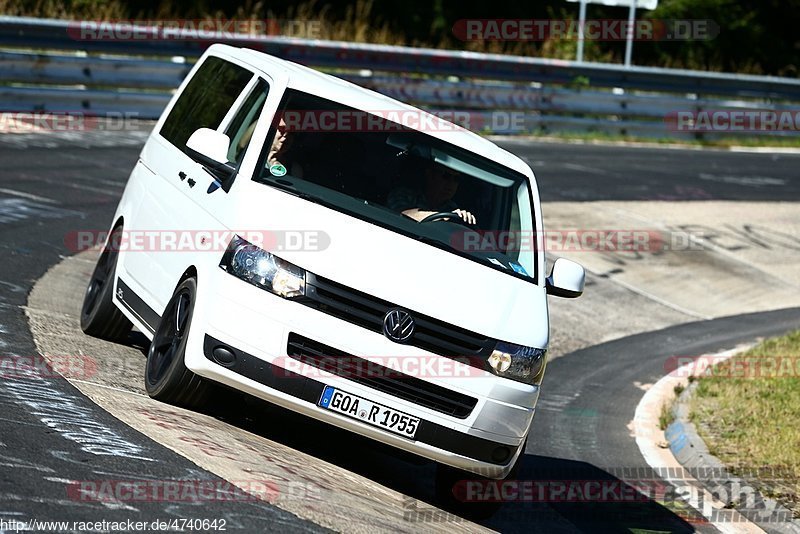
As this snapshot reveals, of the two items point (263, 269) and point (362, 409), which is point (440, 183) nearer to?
point (263, 269)

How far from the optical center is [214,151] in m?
6.68

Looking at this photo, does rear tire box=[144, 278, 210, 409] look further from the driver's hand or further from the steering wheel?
the driver's hand

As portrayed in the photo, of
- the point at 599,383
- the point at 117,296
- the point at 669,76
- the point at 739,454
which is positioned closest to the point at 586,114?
the point at 669,76

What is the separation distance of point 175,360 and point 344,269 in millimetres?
1017

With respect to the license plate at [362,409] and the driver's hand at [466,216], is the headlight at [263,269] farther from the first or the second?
the driver's hand at [466,216]

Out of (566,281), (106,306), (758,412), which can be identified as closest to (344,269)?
(566,281)

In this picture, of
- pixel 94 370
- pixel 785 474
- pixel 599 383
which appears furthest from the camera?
pixel 599 383

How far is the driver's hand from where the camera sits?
23.6 ft

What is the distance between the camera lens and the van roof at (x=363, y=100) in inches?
285

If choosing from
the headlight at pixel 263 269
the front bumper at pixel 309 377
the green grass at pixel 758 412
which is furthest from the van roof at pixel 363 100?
the green grass at pixel 758 412

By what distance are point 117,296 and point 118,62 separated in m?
12.4

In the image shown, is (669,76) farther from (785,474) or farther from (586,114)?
(785,474)

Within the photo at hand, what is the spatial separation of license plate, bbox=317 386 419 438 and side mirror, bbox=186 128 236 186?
141cm

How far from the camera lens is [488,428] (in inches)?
245
